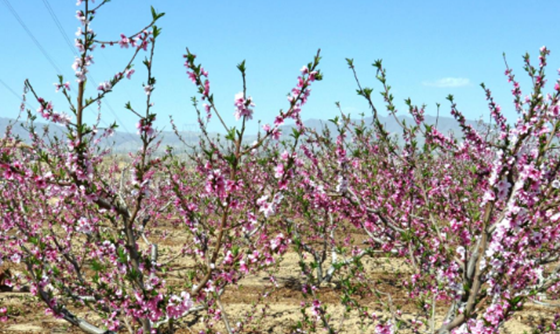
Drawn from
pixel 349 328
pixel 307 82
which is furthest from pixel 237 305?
pixel 307 82

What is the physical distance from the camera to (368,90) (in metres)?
4.62

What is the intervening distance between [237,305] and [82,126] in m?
6.34

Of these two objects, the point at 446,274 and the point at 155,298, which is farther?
the point at 446,274

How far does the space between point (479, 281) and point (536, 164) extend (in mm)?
1233

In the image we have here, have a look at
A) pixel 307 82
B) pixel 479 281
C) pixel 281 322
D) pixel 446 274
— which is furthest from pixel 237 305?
pixel 307 82

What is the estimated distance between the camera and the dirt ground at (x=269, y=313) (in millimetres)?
7289

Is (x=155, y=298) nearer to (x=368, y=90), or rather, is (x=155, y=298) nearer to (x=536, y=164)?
(x=368, y=90)

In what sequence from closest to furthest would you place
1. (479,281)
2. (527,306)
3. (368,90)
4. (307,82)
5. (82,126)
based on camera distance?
(307,82), (82,126), (479,281), (368,90), (527,306)

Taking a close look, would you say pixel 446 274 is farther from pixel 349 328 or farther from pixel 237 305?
pixel 237 305

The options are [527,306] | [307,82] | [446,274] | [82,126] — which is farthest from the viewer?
[527,306]

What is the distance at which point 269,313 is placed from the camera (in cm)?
812

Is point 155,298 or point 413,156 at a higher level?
point 413,156

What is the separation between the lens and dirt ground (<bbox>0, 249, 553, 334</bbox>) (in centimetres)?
729

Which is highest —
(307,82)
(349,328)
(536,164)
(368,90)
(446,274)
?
(368,90)
